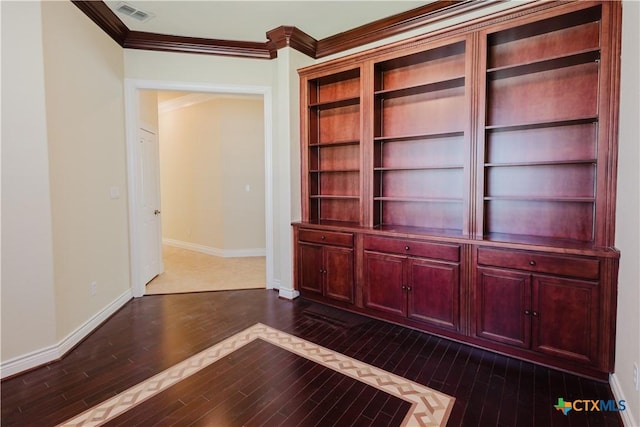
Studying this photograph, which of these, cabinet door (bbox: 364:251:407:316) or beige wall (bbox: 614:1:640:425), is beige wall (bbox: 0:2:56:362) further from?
beige wall (bbox: 614:1:640:425)

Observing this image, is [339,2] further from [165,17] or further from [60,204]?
[60,204]

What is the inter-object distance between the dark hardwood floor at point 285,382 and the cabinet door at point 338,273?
1.22 feet

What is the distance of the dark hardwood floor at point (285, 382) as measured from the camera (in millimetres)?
1878

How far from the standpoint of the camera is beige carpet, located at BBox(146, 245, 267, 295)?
14.0ft

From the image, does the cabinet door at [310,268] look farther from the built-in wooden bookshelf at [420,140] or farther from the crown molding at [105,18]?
the crown molding at [105,18]

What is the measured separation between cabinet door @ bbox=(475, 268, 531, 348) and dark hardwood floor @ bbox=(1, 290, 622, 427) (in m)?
0.19

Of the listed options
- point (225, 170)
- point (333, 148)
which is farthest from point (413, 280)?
point (225, 170)

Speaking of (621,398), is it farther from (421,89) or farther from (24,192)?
(24,192)

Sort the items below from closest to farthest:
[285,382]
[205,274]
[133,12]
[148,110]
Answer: [285,382] < [133,12] < [148,110] < [205,274]

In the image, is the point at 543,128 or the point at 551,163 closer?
the point at 551,163

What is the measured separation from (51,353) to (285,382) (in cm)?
186

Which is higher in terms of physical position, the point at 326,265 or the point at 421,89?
the point at 421,89

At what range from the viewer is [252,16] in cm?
327

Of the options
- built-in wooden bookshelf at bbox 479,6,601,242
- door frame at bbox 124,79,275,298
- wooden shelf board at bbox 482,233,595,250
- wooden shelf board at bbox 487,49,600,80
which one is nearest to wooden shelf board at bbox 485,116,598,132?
built-in wooden bookshelf at bbox 479,6,601,242
